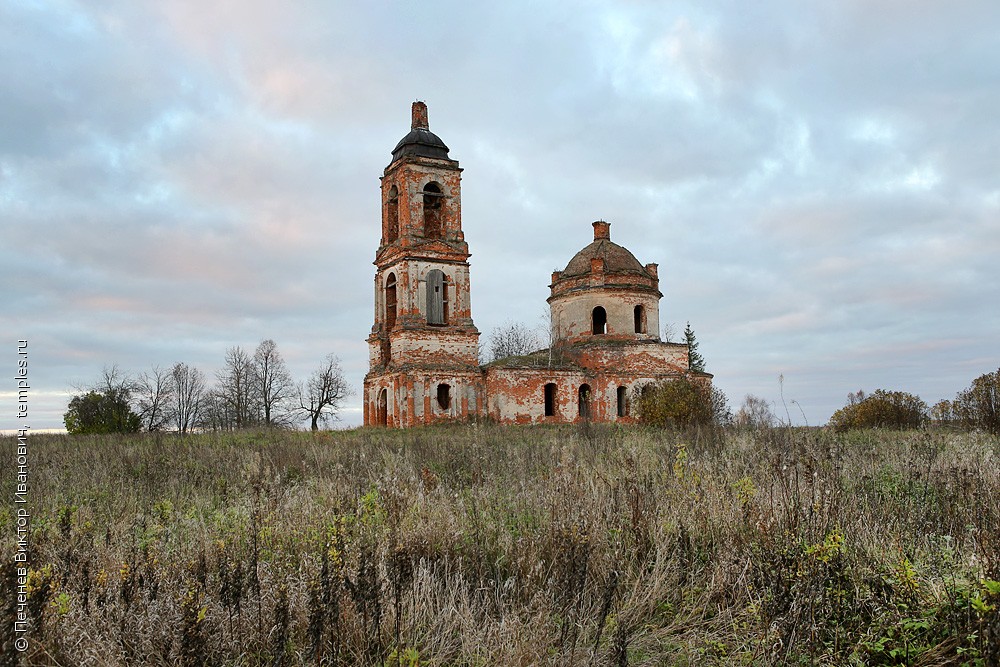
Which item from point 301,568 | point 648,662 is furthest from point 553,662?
point 301,568

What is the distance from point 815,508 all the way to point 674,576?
3.26 ft

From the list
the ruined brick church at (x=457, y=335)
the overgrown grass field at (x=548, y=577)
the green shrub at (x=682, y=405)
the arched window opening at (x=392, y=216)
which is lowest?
Answer: the overgrown grass field at (x=548, y=577)

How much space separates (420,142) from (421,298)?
23.5 ft

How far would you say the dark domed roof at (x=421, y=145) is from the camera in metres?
29.5

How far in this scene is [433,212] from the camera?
100 feet

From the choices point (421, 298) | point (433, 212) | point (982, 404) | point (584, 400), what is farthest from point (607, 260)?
point (982, 404)

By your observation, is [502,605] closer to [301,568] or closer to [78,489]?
[301,568]

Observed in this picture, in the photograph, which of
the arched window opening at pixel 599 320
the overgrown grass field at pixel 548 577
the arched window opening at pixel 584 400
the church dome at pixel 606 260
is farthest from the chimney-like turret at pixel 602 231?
the overgrown grass field at pixel 548 577

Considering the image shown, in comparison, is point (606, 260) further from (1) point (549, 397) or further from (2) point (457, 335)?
(2) point (457, 335)

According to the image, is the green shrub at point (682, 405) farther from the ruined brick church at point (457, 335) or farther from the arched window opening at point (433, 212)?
the arched window opening at point (433, 212)

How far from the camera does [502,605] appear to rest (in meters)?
3.62

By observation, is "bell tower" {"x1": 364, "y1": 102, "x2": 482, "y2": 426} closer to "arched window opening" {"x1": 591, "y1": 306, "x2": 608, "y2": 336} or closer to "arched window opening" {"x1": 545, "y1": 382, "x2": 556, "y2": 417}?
"arched window opening" {"x1": 545, "y1": 382, "x2": 556, "y2": 417}

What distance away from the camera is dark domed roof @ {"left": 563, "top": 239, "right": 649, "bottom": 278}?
32500 mm

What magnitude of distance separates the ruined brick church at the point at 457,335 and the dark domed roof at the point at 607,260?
8cm
